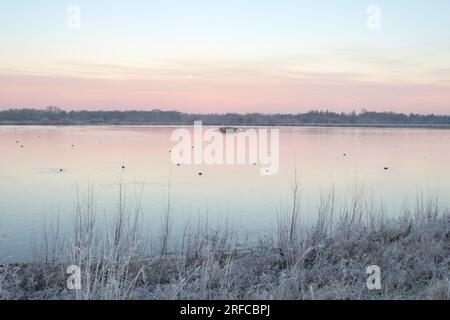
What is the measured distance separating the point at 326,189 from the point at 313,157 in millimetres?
10967

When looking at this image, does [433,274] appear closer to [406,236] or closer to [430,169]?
[406,236]

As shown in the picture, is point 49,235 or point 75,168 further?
point 75,168

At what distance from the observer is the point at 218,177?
18.3 metres

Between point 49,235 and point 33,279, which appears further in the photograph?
point 49,235

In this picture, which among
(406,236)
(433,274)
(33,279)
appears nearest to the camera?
(433,274)

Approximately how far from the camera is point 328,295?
4887mm
